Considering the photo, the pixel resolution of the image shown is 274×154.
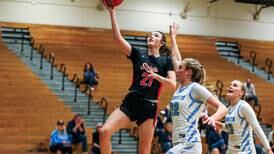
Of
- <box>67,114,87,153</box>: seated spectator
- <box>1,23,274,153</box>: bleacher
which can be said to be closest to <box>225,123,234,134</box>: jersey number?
<box>67,114,87,153</box>: seated spectator

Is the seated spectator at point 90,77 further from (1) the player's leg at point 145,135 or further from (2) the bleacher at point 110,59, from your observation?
(1) the player's leg at point 145,135

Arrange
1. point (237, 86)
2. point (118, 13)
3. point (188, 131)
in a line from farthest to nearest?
point (118, 13)
point (237, 86)
point (188, 131)

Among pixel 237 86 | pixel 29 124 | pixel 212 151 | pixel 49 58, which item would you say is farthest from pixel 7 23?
pixel 237 86

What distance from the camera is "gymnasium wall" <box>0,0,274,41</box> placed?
78.2ft

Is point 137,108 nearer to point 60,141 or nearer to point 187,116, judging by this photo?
point 187,116

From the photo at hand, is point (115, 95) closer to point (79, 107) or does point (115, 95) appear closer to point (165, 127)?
point (79, 107)

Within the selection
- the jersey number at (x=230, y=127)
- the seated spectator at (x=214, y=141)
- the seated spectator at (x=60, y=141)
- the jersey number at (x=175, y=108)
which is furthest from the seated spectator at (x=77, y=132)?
the jersey number at (x=175, y=108)

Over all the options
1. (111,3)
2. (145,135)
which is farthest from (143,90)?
(111,3)

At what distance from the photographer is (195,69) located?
588cm

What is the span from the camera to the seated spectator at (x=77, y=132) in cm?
1498

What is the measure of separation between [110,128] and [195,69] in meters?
1.23

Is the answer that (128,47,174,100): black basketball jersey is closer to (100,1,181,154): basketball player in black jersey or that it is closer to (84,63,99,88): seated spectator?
(100,1,181,154): basketball player in black jersey

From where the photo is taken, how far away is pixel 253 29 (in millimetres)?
28312

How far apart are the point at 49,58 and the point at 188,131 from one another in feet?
50.9
